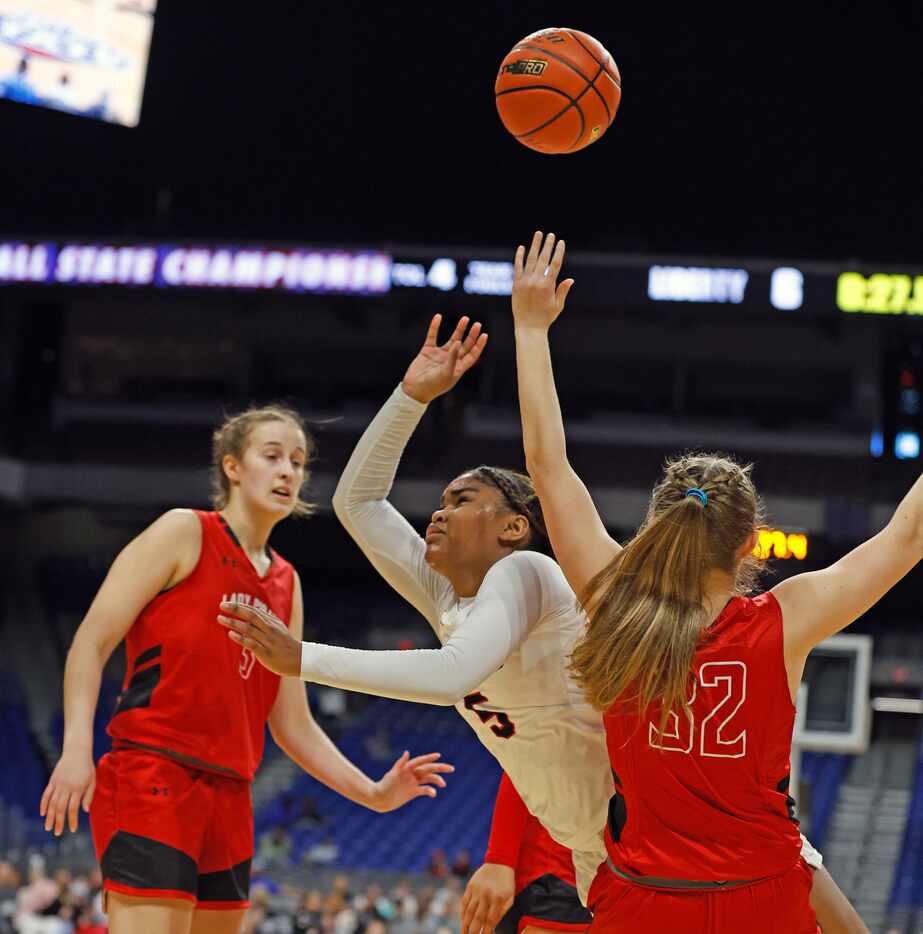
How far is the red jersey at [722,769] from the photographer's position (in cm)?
289

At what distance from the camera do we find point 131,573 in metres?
4.20

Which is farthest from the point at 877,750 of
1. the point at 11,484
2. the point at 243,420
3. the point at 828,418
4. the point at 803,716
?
the point at 243,420

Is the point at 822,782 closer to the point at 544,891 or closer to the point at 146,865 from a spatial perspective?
the point at 544,891

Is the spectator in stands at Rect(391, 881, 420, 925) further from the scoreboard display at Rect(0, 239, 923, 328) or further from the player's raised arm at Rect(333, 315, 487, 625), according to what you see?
the player's raised arm at Rect(333, 315, 487, 625)

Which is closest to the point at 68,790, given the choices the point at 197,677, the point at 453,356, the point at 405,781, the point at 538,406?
the point at 197,677

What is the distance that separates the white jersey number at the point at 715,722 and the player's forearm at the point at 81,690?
1788 mm

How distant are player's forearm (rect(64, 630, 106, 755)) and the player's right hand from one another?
50 millimetres

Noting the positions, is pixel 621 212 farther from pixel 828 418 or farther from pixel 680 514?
pixel 680 514

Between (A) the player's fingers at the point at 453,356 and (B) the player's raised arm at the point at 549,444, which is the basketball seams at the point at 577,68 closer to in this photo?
(A) the player's fingers at the point at 453,356

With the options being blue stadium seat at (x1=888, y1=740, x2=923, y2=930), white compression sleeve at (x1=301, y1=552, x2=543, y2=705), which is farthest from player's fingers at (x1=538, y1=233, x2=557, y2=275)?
blue stadium seat at (x1=888, y1=740, x2=923, y2=930)

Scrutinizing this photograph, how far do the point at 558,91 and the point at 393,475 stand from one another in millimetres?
1568

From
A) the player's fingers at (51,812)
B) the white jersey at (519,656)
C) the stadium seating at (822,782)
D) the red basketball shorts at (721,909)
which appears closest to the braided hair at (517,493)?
the white jersey at (519,656)

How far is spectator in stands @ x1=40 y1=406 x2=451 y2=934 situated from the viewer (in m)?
3.93

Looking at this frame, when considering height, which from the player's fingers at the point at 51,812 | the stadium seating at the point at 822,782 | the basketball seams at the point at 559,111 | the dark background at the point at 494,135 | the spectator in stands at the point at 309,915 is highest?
the dark background at the point at 494,135
